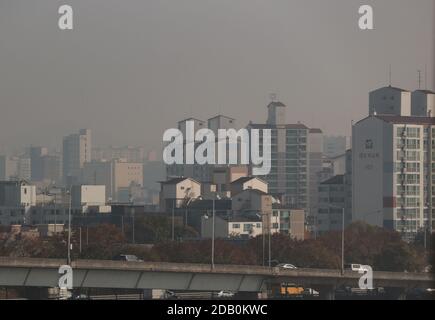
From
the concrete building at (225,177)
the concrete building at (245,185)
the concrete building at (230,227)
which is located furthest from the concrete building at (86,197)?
the concrete building at (230,227)

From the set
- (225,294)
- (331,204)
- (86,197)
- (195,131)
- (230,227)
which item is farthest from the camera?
(195,131)

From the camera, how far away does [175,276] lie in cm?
2423

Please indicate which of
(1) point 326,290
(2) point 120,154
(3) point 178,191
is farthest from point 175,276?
(2) point 120,154

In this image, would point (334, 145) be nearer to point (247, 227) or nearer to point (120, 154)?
point (120, 154)

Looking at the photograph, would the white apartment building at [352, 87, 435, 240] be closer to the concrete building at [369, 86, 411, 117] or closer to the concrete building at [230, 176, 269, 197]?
the concrete building at [369, 86, 411, 117]

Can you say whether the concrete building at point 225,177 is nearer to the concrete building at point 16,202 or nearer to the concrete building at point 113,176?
the concrete building at point 16,202

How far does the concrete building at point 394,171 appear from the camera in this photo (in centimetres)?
4800

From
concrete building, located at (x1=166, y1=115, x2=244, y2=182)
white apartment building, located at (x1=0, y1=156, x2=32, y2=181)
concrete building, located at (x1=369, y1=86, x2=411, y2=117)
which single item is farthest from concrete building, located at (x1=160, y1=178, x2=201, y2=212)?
white apartment building, located at (x1=0, y1=156, x2=32, y2=181)

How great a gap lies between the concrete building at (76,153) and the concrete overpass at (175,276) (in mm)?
53953

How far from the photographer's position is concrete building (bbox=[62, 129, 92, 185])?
8081 cm

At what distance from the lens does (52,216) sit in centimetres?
4844

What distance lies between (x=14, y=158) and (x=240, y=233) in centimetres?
3985

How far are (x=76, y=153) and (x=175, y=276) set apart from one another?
199 feet
